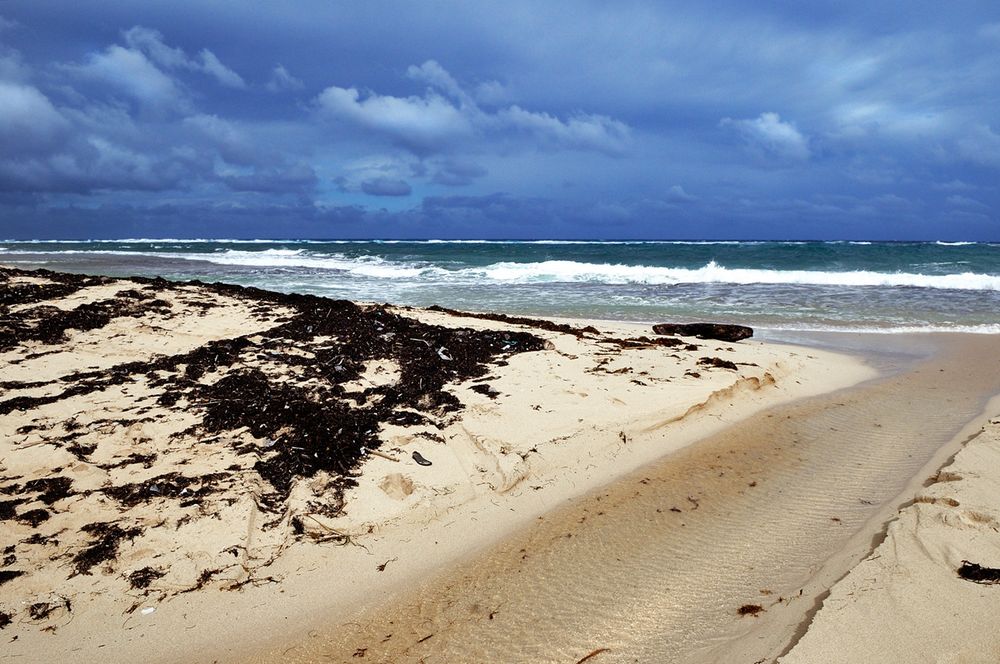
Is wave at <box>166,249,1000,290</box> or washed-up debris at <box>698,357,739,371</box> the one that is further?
wave at <box>166,249,1000,290</box>

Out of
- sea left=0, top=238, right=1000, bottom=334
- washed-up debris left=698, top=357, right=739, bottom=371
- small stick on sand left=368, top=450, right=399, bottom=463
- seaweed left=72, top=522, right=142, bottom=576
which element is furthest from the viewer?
sea left=0, top=238, right=1000, bottom=334

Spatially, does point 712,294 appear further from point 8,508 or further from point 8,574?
point 8,574

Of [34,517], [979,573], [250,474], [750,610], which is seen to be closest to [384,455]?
[250,474]

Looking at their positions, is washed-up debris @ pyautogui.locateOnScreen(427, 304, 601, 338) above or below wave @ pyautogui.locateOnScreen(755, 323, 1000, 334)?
above

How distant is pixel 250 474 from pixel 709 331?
7.59 meters

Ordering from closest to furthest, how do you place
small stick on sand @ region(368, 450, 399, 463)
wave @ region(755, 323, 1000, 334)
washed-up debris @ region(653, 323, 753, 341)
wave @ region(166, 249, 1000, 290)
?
1. small stick on sand @ region(368, 450, 399, 463)
2. washed-up debris @ region(653, 323, 753, 341)
3. wave @ region(755, 323, 1000, 334)
4. wave @ region(166, 249, 1000, 290)

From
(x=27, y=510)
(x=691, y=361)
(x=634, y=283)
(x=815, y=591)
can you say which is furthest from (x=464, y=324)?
(x=634, y=283)

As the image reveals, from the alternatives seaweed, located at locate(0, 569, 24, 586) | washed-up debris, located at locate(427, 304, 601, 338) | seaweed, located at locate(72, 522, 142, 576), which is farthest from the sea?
seaweed, located at locate(0, 569, 24, 586)

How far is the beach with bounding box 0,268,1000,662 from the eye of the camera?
2650mm

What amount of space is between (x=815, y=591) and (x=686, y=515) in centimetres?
109

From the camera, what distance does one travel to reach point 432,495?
3.79 metres

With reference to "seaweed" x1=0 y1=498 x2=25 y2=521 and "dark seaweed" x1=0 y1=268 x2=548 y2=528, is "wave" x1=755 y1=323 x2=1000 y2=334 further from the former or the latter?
"seaweed" x1=0 y1=498 x2=25 y2=521

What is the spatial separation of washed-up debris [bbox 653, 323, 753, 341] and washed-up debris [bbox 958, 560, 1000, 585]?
669 cm

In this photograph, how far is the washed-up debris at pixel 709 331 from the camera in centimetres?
922
